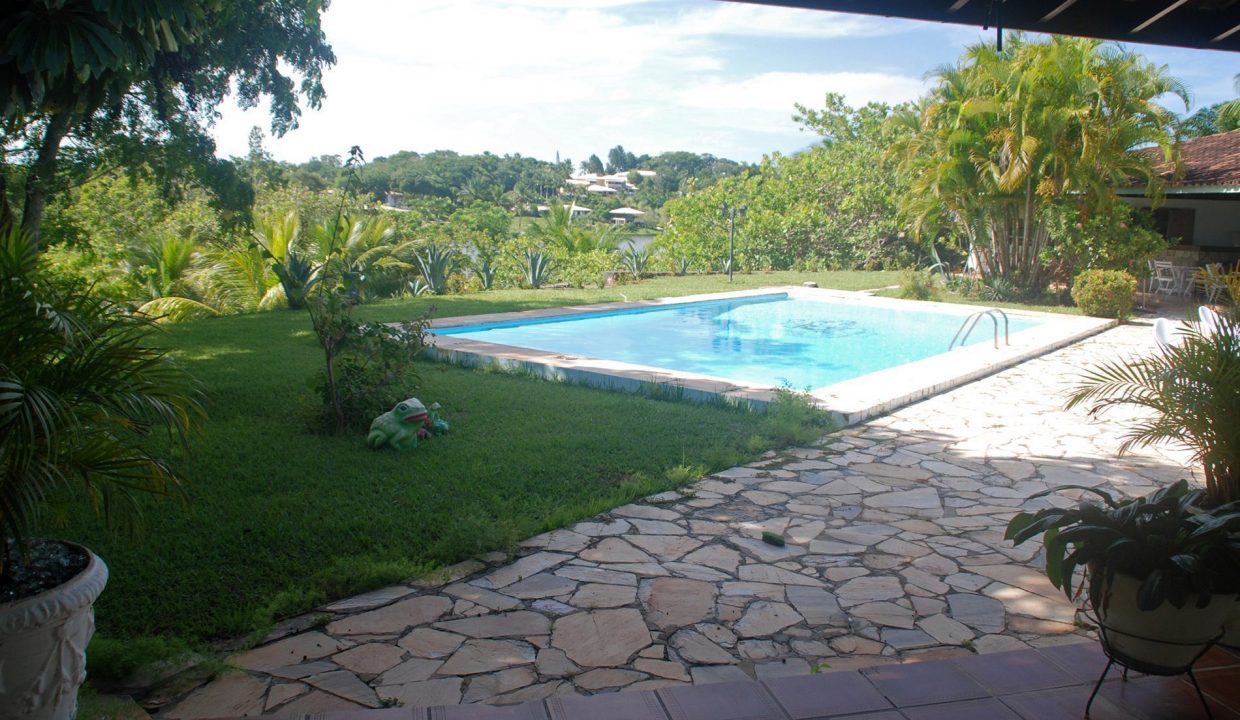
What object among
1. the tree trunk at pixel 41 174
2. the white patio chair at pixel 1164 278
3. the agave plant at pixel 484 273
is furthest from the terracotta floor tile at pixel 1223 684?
the white patio chair at pixel 1164 278

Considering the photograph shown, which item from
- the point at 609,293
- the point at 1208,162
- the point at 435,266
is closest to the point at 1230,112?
the point at 1208,162

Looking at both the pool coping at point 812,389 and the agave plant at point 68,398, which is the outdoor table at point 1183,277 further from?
the agave plant at point 68,398

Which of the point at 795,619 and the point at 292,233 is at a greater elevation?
the point at 292,233

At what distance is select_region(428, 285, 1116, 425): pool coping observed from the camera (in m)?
8.16

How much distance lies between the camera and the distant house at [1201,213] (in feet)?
58.0

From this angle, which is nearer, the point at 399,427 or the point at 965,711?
the point at 965,711

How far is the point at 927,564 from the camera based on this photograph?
4.43m

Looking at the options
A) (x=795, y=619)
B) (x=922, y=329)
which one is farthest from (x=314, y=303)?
(x=922, y=329)

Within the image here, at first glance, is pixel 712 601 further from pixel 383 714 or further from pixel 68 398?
pixel 68 398

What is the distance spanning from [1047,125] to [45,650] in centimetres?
1607

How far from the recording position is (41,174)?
7645 millimetres

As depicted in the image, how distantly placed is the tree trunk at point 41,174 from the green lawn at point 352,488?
6.71 feet

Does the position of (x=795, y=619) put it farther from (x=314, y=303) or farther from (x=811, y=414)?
(x=314, y=303)

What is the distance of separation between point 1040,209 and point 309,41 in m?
13.7
